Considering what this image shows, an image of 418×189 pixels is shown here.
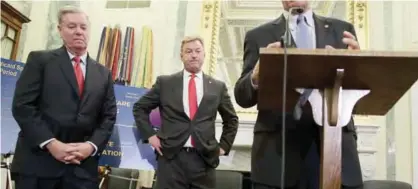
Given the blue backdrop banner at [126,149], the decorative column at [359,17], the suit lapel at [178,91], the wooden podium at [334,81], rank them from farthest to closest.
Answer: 1. the decorative column at [359,17]
2. the blue backdrop banner at [126,149]
3. the suit lapel at [178,91]
4. the wooden podium at [334,81]

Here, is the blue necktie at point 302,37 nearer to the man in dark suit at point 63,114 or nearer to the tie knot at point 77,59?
the man in dark suit at point 63,114

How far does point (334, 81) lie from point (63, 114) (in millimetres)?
1310

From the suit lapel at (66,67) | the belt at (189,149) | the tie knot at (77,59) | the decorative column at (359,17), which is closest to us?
the suit lapel at (66,67)

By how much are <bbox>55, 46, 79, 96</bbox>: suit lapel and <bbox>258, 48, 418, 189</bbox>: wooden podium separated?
114cm

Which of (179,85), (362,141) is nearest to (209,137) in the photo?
(179,85)

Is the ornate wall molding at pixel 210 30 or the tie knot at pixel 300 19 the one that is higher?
the ornate wall molding at pixel 210 30

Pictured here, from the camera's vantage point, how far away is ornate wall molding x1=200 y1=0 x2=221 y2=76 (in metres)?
4.07

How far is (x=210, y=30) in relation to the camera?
415cm

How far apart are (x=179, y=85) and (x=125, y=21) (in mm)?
2193

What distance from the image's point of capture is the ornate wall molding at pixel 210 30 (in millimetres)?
4074

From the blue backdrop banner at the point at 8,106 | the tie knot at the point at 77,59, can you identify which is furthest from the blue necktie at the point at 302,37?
the blue backdrop banner at the point at 8,106

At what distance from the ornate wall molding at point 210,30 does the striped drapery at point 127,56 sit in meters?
0.55

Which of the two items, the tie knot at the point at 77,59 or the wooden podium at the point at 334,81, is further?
the tie knot at the point at 77,59

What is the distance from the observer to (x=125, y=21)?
4469 mm
